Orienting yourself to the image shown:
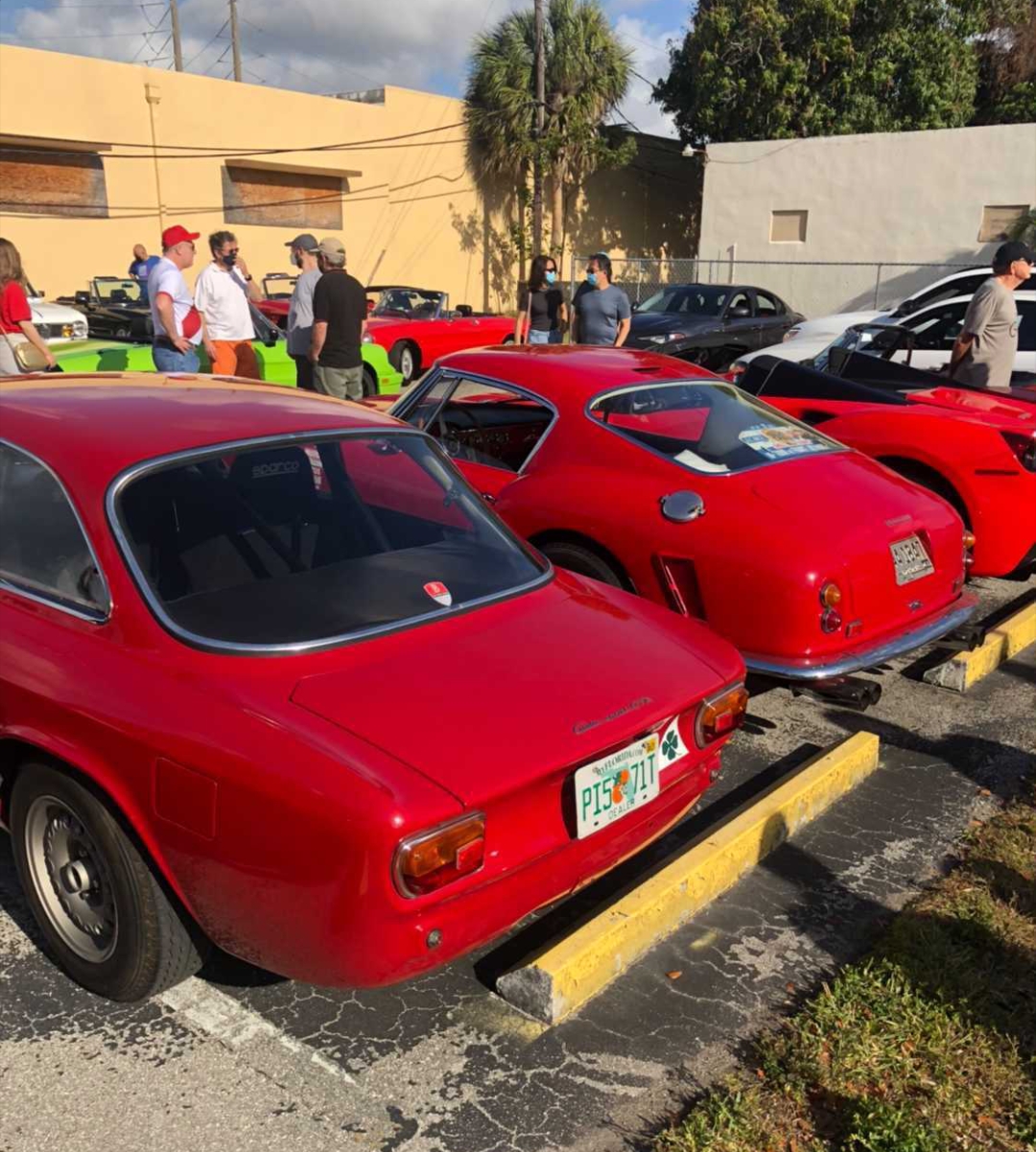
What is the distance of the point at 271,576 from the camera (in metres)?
2.95

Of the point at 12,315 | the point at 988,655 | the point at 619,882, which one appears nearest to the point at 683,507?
the point at 619,882

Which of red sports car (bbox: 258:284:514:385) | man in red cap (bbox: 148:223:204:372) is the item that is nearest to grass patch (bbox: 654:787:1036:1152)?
man in red cap (bbox: 148:223:204:372)

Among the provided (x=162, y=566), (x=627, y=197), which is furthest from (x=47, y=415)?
(x=627, y=197)

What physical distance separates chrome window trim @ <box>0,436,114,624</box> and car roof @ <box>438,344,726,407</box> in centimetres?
258

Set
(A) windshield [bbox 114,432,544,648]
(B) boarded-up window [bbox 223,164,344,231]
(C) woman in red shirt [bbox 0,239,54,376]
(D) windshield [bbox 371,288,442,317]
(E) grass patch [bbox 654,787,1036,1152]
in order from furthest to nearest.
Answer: (B) boarded-up window [bbox 223,164,344,231] < (D) windshield [bbox 371,288,442,317] < (C) woman in red shirt [bbox 0,239,54,376] < (A) windshield [bbox 114,432,544,648] < (E) grass patch [bbox 654,787,1036,1152]

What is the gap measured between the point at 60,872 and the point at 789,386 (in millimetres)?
4941

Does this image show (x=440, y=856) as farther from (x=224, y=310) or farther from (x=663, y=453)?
(x=224, y=310)

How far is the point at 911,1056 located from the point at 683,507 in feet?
7.36

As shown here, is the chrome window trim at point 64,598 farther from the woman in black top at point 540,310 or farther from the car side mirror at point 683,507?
the woman in black top at point 540,310

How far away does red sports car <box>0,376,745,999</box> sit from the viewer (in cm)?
232

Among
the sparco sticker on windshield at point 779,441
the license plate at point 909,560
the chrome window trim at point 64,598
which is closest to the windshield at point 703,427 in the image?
the sparco sticker on windshield at point 779,441

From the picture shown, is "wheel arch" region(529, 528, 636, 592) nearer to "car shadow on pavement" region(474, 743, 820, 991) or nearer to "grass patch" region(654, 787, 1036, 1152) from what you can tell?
"car shadow on pavement" region(474, 743, 820, 991)

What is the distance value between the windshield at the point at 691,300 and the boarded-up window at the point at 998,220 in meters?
9.97

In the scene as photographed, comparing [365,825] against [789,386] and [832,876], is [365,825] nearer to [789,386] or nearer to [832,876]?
[832,876]
